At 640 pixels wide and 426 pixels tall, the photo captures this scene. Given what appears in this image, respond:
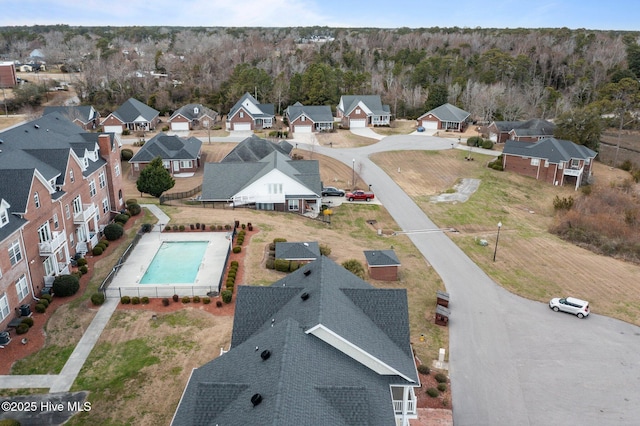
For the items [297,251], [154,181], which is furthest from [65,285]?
[154,181]

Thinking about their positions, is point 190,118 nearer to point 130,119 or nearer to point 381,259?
point 130,119

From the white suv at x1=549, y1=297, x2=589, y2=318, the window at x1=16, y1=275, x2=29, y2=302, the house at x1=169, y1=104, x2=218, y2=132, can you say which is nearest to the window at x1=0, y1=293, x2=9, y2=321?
the window at x1=16, y1=275, x2=29, y2=302

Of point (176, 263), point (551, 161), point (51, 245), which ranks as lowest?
point (176, 263)

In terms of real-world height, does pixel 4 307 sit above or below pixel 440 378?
above

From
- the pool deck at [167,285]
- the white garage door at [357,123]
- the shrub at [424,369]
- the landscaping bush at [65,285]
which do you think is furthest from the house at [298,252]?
the white garage door at [357,123]

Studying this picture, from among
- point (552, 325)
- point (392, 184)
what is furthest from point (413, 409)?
point (392, 184)

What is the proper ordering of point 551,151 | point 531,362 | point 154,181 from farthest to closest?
point 551,151
point 154,181
point 531,362

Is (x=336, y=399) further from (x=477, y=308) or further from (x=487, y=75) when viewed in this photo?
(x=487, y=75)
